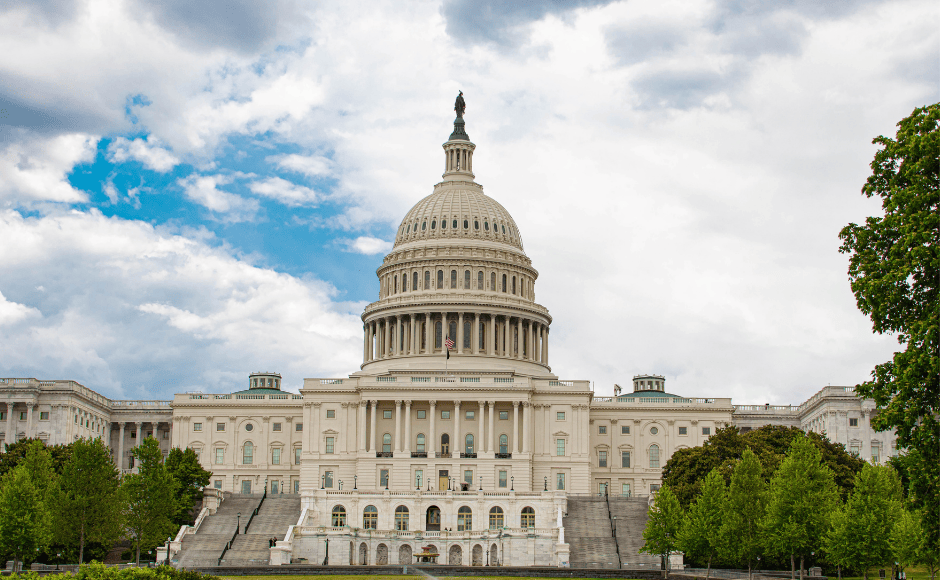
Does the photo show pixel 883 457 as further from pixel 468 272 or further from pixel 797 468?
pixel 797 468

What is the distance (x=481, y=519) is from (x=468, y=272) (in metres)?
48.2

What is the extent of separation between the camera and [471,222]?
15212 cm

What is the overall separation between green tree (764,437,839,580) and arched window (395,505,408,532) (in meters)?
42.0

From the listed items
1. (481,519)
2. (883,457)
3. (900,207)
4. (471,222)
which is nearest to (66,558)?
(481,519)

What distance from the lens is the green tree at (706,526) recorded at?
77375 mm

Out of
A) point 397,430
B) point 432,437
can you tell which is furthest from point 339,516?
point 432,437

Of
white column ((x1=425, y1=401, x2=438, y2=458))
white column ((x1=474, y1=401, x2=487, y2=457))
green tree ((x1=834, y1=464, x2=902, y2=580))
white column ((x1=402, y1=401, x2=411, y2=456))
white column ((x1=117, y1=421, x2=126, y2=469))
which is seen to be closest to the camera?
green tree ((x1=834, y1=464, x2=902, y2=580))

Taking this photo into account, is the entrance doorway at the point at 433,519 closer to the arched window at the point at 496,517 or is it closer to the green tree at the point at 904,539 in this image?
the arched window at the point at 496,517

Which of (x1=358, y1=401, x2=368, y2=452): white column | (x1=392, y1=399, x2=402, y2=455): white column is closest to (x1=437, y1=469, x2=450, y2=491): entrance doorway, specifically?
(x1=392, y1=399, x2=402, y2=455): white column

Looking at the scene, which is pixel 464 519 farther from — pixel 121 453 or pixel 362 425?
pixel 121 453

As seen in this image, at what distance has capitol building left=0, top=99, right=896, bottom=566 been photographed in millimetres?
108438

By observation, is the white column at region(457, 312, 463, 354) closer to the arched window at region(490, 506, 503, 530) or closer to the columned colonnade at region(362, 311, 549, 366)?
the columned colonnade at region(362, 311, 549, 366)

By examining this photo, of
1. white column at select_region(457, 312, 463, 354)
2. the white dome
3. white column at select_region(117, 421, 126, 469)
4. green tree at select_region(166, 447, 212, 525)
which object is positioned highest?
the white dome

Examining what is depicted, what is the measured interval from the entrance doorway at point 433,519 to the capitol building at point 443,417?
0.13m
